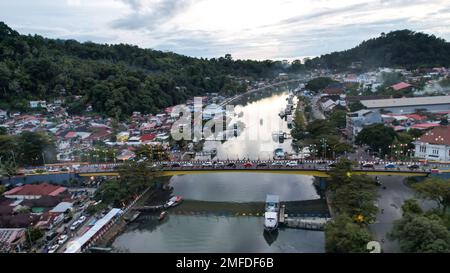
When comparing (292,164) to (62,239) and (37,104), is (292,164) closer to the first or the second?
(62,239)

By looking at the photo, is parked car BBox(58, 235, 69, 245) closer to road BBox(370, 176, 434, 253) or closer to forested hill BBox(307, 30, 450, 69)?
road BBox(370, 176, 434, 253)

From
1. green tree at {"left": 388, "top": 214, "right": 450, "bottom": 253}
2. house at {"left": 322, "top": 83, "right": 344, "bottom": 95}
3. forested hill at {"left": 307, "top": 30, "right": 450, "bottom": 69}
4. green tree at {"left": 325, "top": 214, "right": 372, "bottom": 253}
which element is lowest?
green tree at {"left": 325, "top": 214, "right": 372, "bottom": 253}

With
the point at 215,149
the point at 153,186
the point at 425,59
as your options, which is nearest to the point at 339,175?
the point at 153,186

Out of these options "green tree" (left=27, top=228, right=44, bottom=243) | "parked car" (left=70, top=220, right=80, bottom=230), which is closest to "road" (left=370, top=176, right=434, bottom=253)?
"parked car" (left=70, top=220, right=80, bottom=230)

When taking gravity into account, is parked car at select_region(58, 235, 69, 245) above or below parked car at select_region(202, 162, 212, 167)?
below

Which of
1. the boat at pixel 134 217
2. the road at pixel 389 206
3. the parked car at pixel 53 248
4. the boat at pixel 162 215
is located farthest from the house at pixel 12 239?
the road at pixel 389 206

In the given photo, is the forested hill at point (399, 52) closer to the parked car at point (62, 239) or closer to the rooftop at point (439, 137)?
the rooftop at point (439, 137)

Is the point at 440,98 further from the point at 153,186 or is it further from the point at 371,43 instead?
the point at 371,43
